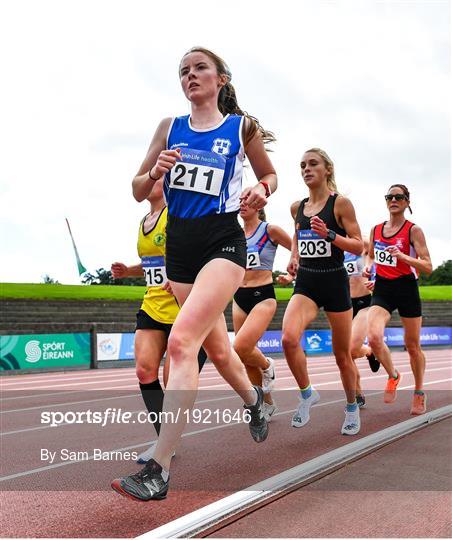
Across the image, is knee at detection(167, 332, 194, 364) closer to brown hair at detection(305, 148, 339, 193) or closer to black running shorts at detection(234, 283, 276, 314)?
brown hair at detection(305, 148, 339, 193)

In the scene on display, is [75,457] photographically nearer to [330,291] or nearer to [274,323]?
[330,291]

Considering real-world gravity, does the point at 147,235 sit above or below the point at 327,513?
above

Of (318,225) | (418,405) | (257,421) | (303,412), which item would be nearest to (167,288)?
(257,421)

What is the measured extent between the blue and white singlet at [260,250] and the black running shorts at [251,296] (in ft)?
0.74

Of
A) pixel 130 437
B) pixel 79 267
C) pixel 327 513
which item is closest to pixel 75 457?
pixel 130 437

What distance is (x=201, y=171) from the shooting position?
3.95 meters

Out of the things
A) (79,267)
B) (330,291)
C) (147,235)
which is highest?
(79,267)

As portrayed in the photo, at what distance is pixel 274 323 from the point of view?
33531 mm

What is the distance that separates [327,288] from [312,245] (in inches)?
17.0

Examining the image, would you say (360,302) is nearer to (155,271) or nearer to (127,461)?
(155,271)

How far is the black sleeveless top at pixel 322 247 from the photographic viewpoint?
253 inches

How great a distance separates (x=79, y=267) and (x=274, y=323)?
567 inches

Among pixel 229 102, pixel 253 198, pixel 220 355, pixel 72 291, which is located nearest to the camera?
pixel 253 198

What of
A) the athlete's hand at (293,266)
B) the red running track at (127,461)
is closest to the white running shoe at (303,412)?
the red running track at (127,461)
